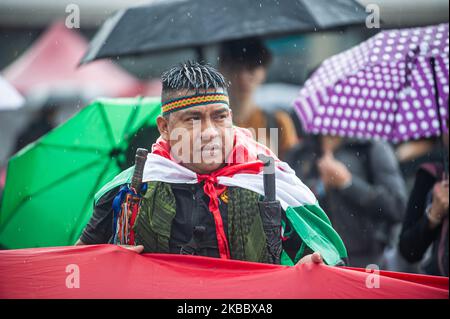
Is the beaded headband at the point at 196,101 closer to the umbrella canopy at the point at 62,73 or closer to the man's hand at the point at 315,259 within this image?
the man's hand at the point at 315,259

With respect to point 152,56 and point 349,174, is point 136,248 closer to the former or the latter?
point 349,174

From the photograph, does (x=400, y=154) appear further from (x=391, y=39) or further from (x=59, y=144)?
(x=59, y=144)

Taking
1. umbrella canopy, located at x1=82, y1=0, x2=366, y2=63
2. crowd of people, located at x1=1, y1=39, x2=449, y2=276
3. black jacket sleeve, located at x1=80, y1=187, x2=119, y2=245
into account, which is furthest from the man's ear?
crowd of people, located at x1=1, y1=39, x2=449, y2=276

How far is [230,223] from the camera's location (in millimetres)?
3318

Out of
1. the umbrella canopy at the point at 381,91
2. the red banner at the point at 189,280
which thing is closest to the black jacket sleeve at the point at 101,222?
the red banner at the point at 189,280

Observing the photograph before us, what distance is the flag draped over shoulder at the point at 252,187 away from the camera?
336cm

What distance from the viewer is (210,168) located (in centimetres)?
340

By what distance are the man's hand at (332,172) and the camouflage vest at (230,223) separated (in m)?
2.61

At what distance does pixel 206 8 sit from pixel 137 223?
213 centimetres

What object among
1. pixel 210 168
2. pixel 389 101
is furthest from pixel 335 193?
pixel 210 168

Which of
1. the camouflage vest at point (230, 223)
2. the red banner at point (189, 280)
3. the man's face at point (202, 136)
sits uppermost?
the man's face at point (202, 136)

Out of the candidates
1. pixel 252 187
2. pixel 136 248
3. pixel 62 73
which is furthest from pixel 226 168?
pixel 62 73

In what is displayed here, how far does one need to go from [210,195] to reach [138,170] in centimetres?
31
